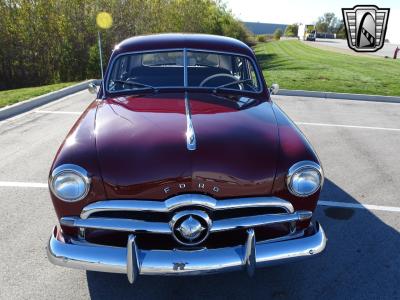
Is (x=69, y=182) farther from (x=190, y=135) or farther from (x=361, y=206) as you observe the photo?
(x=361, y=206)

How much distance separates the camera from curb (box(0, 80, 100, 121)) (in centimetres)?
762

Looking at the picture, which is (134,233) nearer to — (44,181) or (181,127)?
(181,127)

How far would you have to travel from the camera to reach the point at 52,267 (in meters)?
2.93

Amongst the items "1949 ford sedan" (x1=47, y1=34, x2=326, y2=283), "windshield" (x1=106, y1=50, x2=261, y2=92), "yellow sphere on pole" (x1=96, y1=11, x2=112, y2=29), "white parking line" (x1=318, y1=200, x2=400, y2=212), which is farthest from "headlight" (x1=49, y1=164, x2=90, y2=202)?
"yellow sphere on pole" (x1=96, y1=11, x2=112, y2=29)

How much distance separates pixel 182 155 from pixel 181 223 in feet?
1.38

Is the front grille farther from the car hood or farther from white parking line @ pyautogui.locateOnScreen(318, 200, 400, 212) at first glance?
white parking line @ pyautogui.locateOnScreen(318, 200, 400, 212)

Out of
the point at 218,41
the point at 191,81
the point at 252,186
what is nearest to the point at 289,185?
the point at 252,186

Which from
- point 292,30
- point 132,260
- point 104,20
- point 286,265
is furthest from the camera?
point 292,30

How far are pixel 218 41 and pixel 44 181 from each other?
103 inches

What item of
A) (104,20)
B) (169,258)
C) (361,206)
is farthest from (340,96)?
(104,20)

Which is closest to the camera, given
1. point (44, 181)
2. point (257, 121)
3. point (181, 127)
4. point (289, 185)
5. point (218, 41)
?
point (289, 185)

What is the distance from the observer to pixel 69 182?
235 centimetres

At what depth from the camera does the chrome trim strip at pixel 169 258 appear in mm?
2250

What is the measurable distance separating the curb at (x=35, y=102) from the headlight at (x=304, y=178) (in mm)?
6742
